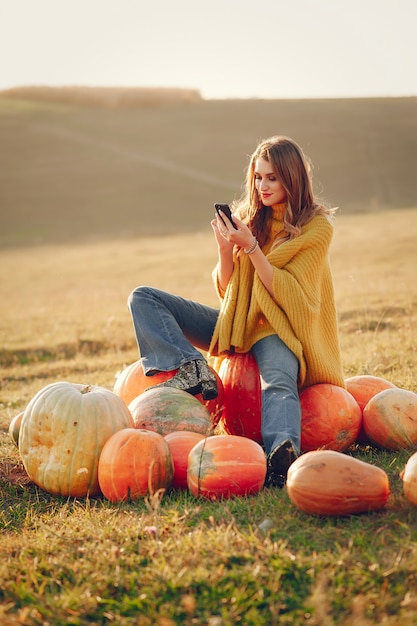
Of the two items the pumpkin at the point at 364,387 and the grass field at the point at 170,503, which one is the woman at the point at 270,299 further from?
the grass field at the point at 170,503

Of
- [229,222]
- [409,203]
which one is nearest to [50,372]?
[229,222]

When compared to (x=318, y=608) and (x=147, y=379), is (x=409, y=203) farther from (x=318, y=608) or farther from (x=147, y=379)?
(x=318, y=608)

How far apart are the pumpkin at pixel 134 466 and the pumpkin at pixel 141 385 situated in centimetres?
79

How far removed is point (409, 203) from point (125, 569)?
3272cm

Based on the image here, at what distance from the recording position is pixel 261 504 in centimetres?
339

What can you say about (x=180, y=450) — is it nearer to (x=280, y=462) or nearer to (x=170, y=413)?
(x=170, y=413)

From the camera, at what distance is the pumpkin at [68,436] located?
3910 mm

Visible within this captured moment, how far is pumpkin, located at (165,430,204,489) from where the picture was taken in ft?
12.7

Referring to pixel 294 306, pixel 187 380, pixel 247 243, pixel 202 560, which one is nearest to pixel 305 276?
pixel 294 306

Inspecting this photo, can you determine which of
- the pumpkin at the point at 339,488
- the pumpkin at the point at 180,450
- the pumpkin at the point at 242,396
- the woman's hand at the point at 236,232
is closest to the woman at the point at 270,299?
the woman's hand at the point at 236,232

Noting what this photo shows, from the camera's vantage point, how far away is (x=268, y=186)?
15.2ft

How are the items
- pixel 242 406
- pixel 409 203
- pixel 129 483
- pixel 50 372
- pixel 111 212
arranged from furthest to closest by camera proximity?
pixel 111 212 → pixel 409 203 → pixel 50 372 → pixel 242 406 → pixel 129 483

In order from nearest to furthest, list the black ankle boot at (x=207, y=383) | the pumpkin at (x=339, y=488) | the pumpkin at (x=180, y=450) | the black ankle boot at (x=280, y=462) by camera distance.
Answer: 1. the pumpkin at (x=339, y=488)
2. the black ankle boot at (x=280, y=462)
3. the pumpkin at (x=180, y=450)
4. the black ankle boot at (x=207, y=383)

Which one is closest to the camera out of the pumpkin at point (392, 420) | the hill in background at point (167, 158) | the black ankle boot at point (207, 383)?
the pumpkin at point (392, 420)
